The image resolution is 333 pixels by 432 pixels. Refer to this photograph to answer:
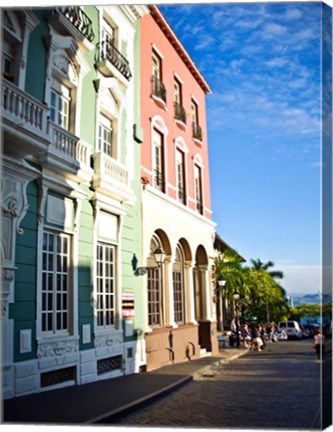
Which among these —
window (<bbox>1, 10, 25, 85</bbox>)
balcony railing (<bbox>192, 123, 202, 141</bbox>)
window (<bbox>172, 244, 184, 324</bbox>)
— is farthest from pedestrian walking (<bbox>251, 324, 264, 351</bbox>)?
window (<bbox>1, 10, 25, 85</bbox>)

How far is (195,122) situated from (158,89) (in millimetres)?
854

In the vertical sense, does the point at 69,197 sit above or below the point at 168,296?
above

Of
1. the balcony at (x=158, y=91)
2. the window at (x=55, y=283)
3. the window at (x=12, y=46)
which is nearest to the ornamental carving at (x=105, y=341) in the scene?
the window at (x=55, y=283)

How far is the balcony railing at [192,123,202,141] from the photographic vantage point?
660 cm

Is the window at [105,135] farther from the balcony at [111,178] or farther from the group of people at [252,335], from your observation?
the group of people at [252,335]

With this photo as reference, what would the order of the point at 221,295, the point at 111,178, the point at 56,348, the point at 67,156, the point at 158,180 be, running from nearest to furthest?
the point at 56,348
the point at 67,156
the point at 221,295
the point at 111,178
the point at 158,180

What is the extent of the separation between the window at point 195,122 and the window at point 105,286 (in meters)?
1.84

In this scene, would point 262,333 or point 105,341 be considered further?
point 105,341

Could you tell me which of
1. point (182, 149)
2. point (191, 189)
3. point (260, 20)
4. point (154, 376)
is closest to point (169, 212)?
point (191, 189)

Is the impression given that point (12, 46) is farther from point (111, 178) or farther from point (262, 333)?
point (262, 333)

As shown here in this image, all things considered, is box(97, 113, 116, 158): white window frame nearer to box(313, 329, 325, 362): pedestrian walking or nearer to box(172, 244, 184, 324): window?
box(172, 244, 184, 324): window

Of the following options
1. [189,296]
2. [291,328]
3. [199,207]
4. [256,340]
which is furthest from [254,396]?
[199,207]

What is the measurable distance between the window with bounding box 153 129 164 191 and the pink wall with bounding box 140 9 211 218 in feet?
0.28

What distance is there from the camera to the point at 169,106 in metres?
7.21
